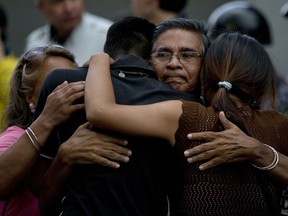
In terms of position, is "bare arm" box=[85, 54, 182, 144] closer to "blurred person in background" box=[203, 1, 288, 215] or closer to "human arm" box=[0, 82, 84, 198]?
"human arm" box=[0, 82, 84, 198]

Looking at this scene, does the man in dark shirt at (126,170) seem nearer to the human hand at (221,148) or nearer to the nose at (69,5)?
the human hand at (221,148)

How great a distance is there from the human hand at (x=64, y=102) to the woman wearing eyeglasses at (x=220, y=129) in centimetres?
8

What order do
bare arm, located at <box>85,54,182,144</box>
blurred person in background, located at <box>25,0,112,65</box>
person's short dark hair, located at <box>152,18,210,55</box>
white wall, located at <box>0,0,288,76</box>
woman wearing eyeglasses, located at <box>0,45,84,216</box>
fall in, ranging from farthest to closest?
white wall, located at <box>0,0,288,76</box>
blurred person in background, located at <box>25,0,112,65</box>
person's short dark hair, located at <box>152,18,210,55</box>
woman wearing eyeglasses, located at <box>0,45,84,216</box>
bare arm, located at <box>85,54,182,144</box>

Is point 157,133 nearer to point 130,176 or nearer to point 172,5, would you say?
point 130,176

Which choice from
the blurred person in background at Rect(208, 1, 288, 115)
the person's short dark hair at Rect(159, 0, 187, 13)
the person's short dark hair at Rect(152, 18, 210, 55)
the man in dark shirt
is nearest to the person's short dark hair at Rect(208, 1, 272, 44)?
the blurred person in background at Rect(208, 1, 288, 115)

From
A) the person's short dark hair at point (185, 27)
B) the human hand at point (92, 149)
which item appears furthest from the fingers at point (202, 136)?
the person's short dark hair at point (185, 27)

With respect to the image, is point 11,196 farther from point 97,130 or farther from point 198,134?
point 198,134

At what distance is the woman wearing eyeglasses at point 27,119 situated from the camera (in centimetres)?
391

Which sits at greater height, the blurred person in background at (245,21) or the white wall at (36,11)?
the blurred person in background at (245,21)

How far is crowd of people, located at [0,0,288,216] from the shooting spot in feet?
12.1

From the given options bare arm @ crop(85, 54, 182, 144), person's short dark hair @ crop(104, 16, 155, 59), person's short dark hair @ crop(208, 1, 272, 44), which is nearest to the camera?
bare arm @ crop(85, 54, 182, 144)

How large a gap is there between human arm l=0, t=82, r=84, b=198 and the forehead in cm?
48

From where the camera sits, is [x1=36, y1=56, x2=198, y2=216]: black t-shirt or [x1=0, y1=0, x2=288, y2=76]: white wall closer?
[x1=36, y1=56, x2=198, y2=216]: black t-shirt

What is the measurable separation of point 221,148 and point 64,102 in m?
0.75
